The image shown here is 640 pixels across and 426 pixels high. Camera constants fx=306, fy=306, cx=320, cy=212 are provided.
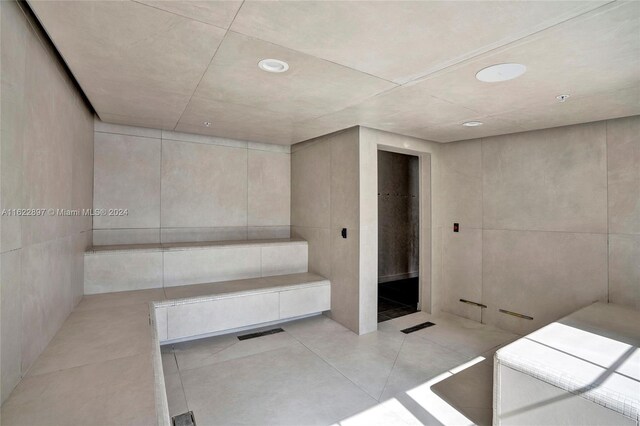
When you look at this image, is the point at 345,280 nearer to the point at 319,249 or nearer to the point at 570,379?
the point at 319,249

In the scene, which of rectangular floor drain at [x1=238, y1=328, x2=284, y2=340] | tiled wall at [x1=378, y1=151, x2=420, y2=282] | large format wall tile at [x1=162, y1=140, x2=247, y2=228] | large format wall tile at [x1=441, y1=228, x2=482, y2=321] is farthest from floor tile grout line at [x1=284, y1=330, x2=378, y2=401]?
tiled wall at [x1=378, y1=151, x2=420, y2=282]

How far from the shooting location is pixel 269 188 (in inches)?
206

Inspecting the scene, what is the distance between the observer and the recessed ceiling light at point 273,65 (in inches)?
83.4

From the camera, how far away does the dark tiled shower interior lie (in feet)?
15.5

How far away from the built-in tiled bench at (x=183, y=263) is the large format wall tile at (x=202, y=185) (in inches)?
22.4

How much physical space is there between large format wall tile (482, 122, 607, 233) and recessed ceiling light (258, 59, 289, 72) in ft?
11.0

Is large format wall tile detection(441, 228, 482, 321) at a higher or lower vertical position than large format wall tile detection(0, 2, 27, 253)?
lower

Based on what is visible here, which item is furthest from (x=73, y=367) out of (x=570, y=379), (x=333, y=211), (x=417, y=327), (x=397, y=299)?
(x=397, y=299)

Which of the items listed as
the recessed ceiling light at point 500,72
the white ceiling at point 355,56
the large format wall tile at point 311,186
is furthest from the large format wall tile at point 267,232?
the recessed ceiling light at point 500,72

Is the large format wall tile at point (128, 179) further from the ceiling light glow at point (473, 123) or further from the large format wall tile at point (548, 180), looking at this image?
the large format wall tile at point (548, 180)

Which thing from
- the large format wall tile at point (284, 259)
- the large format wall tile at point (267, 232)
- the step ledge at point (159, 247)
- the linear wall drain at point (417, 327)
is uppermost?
the large format wall tile at point (267, 232)

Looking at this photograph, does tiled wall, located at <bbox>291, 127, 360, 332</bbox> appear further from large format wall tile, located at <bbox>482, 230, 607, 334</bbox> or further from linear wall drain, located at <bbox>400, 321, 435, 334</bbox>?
large format wall tile, located at <bbox>482, 230, 607, 334</bbox>

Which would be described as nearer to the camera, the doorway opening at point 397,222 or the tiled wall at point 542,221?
the tiled wall at point 542,221

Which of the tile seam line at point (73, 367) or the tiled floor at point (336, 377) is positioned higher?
the tile seam line at point (73, 367)
